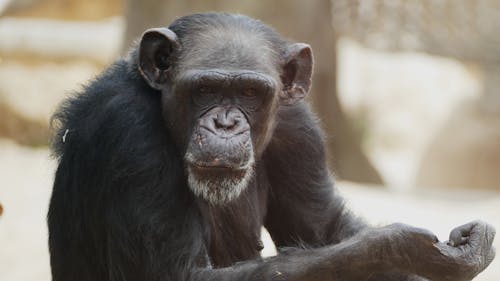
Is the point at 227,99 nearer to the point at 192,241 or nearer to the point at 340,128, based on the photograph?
the point at 192,241

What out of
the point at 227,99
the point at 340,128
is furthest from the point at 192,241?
the point at 340,128

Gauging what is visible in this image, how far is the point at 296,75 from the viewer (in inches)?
287

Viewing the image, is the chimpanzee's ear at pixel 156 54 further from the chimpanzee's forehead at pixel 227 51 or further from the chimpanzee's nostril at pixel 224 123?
the chimpanzee's nostril at pixel 224 123

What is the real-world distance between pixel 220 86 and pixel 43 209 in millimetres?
6376

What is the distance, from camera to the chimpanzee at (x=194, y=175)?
6199 mm

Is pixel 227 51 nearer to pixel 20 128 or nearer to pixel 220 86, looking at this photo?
pixel 220 86

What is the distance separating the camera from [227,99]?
6633 mm

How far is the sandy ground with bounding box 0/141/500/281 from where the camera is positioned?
10.9 metres

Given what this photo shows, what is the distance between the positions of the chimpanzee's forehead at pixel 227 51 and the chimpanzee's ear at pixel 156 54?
0.31ft

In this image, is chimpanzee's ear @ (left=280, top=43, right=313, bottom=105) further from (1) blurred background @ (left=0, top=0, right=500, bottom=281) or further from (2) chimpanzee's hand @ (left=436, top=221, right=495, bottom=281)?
(1) blurred background @ (left=0, top=0, right=500, bottom=281)

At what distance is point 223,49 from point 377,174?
1264 cm

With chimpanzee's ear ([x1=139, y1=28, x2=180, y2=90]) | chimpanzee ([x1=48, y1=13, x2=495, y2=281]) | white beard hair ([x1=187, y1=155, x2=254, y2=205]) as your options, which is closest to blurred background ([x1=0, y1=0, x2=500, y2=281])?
chimpanzee ([x1=48, y1=13, x2=495, y2=281])

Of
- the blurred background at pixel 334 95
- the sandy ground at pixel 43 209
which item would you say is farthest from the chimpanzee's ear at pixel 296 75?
the blurred background at pixel 334 95

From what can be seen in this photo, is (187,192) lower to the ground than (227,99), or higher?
lower
